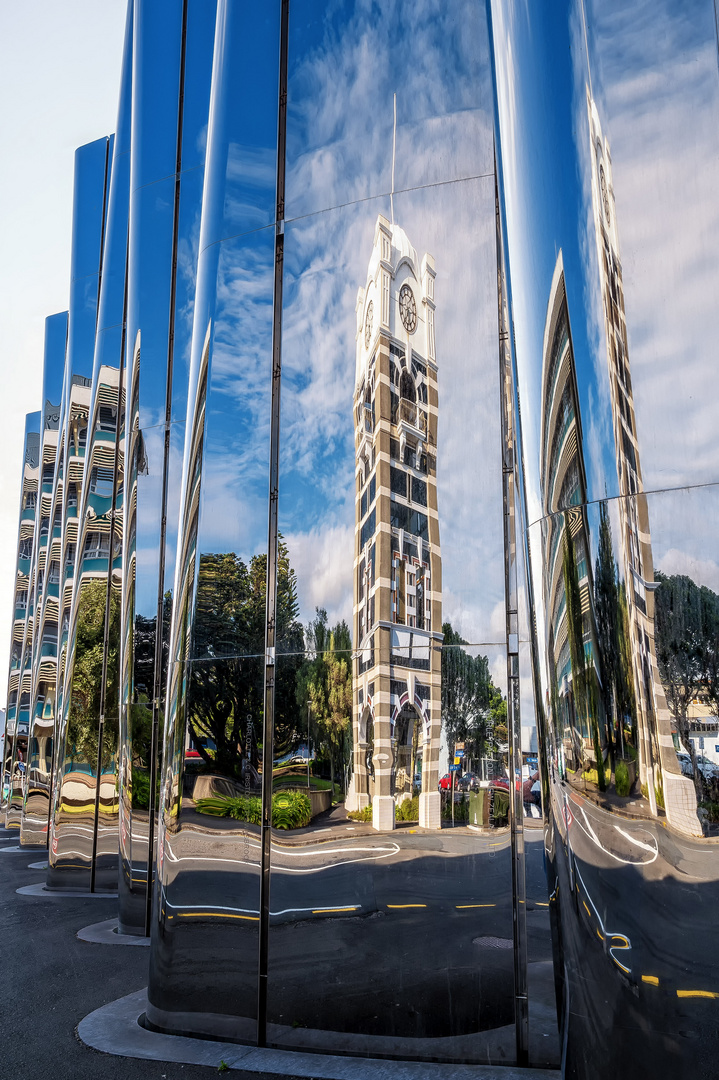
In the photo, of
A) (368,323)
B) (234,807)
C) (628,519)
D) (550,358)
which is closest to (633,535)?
(628,519)

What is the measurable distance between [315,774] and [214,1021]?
204 cm

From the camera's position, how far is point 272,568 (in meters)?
7.59

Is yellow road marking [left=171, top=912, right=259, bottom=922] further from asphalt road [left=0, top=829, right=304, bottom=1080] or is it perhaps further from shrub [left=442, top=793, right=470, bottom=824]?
shrub [left=442, top=793, right=470, bottom=824]

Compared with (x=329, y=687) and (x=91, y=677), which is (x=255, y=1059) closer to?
(x=329, y=687)

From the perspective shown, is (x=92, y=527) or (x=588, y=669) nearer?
(x=588, y=669)

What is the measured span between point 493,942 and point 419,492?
124 inches

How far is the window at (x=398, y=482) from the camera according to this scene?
23.0 ft

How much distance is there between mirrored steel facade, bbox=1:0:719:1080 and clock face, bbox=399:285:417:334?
3 cm

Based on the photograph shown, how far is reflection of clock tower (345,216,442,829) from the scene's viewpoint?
668 cm

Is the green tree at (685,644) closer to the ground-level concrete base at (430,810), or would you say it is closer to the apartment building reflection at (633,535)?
the apartment building reflection at (633,535)

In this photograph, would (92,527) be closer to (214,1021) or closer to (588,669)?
(214,1021)

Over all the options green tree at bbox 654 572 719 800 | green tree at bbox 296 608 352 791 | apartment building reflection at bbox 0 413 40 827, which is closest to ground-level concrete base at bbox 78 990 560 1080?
green tree at bbox 296 608 352 791

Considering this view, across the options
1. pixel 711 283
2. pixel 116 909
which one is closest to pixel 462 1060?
pixel 711 283

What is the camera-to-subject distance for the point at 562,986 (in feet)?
15.6
